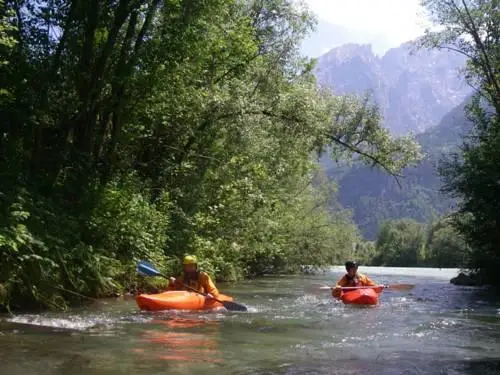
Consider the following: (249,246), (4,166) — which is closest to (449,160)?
(249,246)

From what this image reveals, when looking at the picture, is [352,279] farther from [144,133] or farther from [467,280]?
[467,280]

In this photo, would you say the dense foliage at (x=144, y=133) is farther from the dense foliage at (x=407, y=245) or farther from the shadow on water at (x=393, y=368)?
the dense foliage at (x=407, y=245)

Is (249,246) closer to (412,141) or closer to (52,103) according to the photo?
(412,141)

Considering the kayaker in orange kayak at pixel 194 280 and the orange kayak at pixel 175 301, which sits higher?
the kayaker in orange kayak at pixel 194 280

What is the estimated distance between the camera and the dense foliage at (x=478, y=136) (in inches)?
746

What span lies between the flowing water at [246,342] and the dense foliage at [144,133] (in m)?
1.31

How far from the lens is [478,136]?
20.6 metres

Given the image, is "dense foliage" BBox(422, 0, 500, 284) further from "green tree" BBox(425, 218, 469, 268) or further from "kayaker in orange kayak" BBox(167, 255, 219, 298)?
"green tree" BBox(425, 218, 469, 268)

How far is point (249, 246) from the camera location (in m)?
22.0

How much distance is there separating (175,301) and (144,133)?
21.1 ft

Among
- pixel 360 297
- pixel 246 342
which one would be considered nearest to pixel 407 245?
pixel 360 297

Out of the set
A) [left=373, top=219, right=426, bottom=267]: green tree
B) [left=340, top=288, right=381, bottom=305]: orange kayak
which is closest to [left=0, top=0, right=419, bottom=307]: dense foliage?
[left=340, top=288, right=381, bottom=305]: orange kayak

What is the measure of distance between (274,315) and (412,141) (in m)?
9.37

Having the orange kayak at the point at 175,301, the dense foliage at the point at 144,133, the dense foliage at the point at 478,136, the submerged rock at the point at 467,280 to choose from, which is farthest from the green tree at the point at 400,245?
the orange kayak at the point at 175,301
